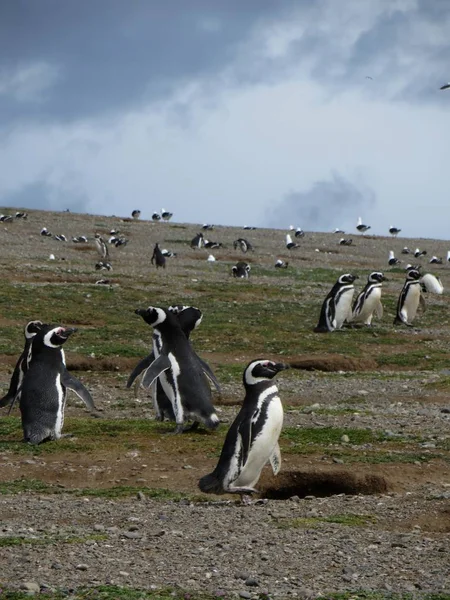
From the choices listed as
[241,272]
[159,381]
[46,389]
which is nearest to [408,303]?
[241,272]

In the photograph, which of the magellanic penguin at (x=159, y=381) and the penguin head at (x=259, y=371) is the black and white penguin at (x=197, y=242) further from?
the penguin head at (x=259, y=371)

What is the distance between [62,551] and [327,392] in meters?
8.59

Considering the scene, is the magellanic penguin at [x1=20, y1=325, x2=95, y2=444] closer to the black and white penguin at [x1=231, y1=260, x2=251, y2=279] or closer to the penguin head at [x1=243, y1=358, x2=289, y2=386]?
the penguin head at [x1=243, y1=358, x2=289, y2=386]

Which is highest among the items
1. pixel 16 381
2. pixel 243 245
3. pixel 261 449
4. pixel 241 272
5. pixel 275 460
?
pixel 243 245

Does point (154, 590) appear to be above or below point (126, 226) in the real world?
below

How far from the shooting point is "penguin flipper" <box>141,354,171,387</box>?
11312 millimetres

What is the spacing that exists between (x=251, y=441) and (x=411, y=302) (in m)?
16.1

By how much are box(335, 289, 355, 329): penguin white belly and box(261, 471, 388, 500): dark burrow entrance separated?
41.5 feet

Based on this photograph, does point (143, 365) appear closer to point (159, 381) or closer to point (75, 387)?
point (159, 381)

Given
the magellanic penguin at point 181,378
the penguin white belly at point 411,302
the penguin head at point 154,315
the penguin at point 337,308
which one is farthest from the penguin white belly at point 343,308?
the magellanic penguin at point 181,378

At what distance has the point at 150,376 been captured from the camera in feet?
37.2

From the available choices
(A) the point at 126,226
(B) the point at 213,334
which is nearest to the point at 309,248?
(A) the point at 126,226

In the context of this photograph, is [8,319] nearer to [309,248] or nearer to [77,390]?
[77,390]

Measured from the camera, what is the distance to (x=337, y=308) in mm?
22312
